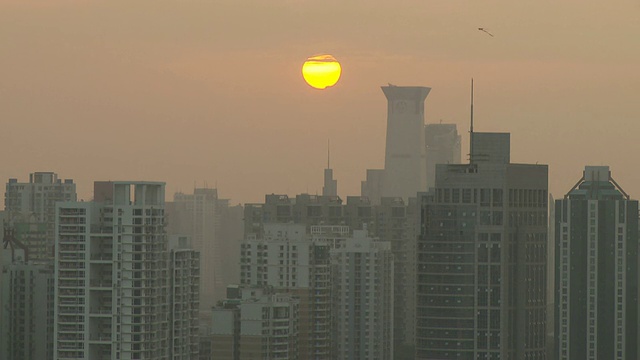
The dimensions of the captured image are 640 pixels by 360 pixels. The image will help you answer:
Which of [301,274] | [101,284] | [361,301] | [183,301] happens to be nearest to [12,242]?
[301,274]

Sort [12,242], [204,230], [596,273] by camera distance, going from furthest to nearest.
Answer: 1. [204,230]
2. [596,273]
3. [12,242]

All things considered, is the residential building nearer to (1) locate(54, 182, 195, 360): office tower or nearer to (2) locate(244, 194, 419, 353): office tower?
(1) locate(54, 182, 195, 360): office tower

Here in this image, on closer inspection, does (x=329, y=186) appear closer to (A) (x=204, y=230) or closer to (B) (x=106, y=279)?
(A) (x=204, y=230)

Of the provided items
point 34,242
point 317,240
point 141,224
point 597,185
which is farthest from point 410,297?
point 141,224

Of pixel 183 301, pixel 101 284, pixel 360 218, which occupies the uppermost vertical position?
pixel 360 218

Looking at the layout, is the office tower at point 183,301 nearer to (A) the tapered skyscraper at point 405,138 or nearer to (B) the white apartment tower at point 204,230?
(B) the white apartment tower at point 204,230

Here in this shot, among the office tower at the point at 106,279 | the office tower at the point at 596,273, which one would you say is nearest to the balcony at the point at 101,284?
the office tower at the point at 106,279
